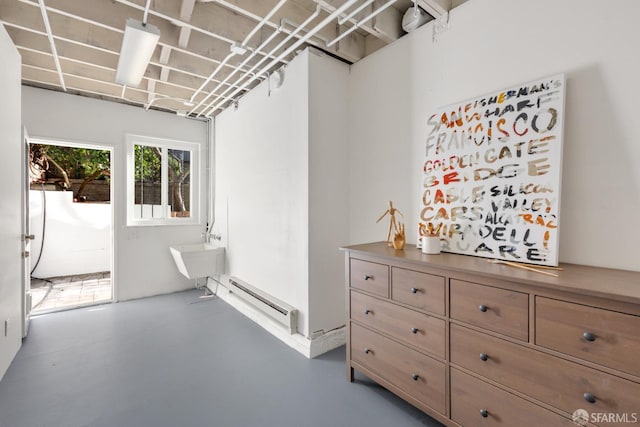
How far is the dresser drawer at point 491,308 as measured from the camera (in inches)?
51.4

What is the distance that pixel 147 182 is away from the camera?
4.38 meters

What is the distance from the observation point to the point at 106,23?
2.34 m

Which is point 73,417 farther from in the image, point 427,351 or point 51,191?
point 51,191

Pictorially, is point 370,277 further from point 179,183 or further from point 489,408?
point 179,183

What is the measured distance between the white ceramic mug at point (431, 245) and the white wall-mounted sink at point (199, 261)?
322 cm

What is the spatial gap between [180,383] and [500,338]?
7.32ft

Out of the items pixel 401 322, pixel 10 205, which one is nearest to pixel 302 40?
pixel 401 322

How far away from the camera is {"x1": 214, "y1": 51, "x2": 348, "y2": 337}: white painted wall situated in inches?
103

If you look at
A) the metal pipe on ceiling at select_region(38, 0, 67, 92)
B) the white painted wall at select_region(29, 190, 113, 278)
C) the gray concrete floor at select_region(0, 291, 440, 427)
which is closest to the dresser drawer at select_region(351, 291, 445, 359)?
the gray concrete floor at select_region(0, 291, 440, 427)

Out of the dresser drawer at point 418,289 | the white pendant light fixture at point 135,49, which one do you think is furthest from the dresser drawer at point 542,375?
the white pendant light fixture at point 135,49

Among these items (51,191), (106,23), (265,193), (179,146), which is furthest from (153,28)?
(51,191)

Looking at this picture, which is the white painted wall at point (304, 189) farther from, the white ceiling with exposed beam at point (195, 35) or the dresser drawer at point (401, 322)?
the dresser drawer at point (401, 322)

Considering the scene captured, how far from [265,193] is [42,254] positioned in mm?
5003

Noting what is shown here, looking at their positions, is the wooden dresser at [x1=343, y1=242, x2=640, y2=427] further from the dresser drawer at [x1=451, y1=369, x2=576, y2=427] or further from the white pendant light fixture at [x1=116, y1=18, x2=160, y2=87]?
the white pendant light fixture at [x1=116, y1=18, x2=160, y2=87]
